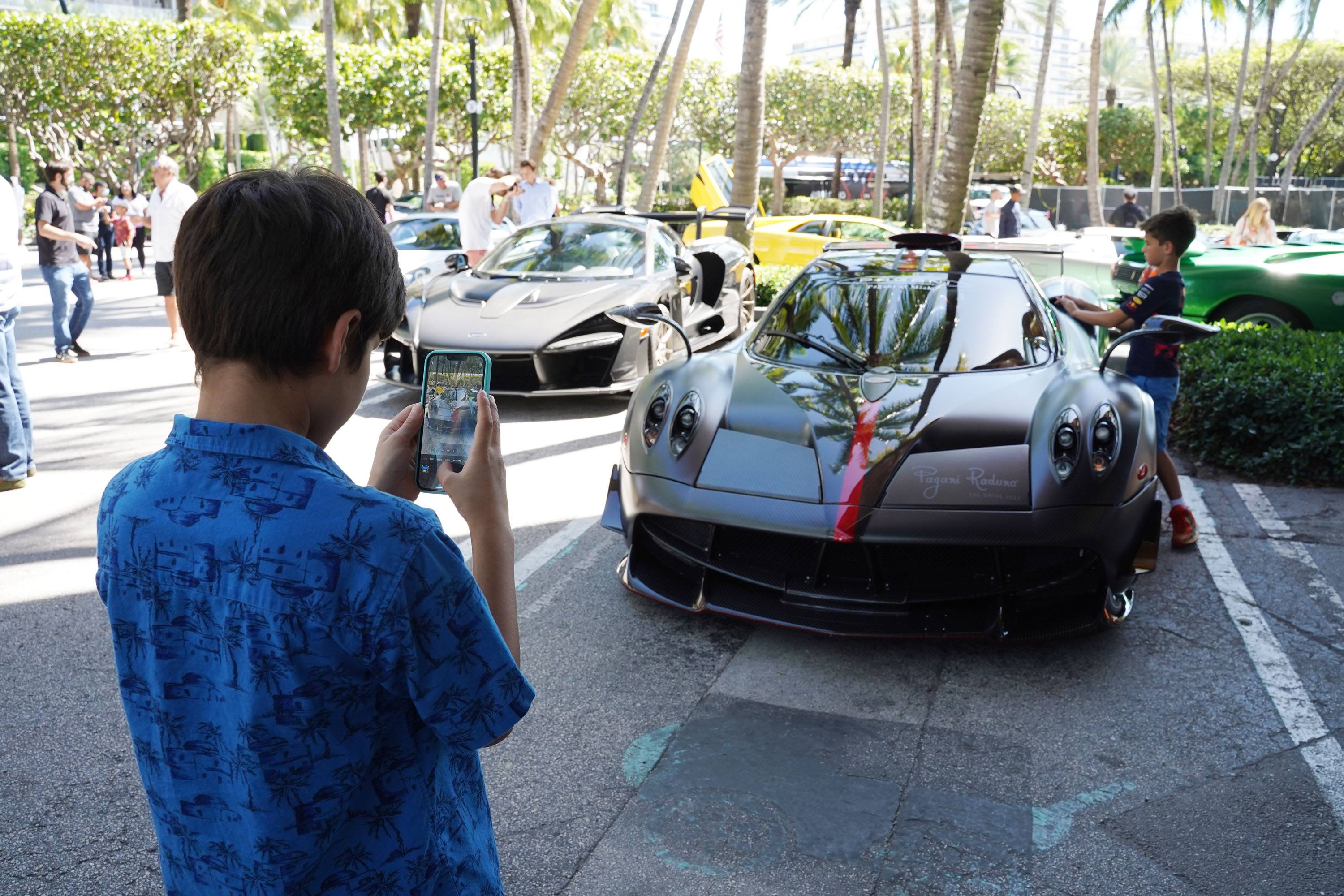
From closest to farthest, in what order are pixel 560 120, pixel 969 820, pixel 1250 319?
pixel 969 820
pixel 1250 319
pixel 560 120

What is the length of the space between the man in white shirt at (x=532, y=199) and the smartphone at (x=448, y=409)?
11636 mm

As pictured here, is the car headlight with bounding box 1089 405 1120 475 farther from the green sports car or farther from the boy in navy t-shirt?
the green sports car

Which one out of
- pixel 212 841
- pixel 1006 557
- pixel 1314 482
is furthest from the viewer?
pixel 1314 482

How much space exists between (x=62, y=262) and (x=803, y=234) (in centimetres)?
1166

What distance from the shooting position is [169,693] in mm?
1228

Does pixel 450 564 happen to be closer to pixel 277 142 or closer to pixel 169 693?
pixel 169 693

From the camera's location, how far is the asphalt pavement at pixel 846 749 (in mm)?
2830

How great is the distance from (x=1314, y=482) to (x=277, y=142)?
60.4 meters

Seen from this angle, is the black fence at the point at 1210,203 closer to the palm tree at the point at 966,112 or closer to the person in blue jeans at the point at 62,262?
the palm tree at the point at 966,112

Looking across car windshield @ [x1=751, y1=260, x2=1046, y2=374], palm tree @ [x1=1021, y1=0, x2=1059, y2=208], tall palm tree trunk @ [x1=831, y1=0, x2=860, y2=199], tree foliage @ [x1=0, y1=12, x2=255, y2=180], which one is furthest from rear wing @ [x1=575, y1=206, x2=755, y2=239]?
tall palm tree trunk @ [x1=831, y1=0, x2=860, y2=199]

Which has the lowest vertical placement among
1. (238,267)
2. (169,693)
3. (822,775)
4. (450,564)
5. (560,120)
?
(822,775)

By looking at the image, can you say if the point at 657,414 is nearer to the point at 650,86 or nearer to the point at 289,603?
the point at 289,603

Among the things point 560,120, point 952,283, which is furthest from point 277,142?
point 952,283

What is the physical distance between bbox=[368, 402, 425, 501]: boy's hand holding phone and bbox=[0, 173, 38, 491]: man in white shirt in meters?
5.21
